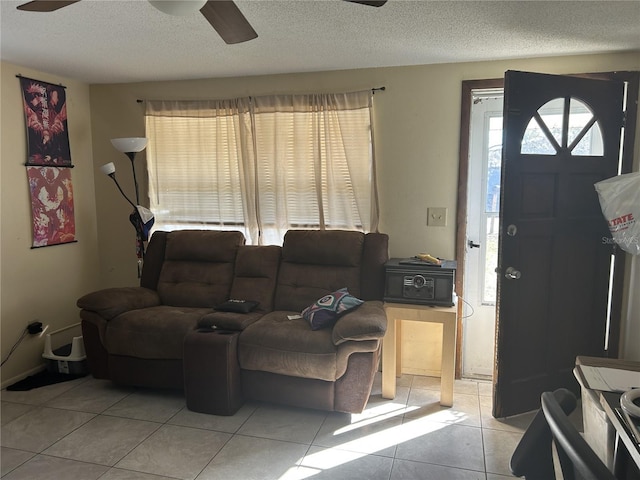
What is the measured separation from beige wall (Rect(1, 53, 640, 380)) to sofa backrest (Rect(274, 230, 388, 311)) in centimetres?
34

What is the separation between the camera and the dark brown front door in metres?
2.60

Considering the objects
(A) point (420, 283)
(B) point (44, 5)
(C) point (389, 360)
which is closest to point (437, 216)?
(A) point (420, 283)

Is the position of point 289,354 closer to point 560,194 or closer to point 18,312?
point 560,194

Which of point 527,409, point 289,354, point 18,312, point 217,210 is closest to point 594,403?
point 527,409

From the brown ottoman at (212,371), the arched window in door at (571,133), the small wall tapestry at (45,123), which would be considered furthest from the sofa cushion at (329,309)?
the small wall tapestry at (45,123)

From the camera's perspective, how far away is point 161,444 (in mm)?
2520

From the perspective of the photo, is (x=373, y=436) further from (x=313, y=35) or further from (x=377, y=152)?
(x=313, y=35)

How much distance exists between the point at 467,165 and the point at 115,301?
2.68 metres

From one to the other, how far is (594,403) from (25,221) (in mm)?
3712

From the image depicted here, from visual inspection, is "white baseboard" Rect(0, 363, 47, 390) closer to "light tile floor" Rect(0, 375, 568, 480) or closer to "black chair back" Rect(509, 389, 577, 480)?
"light tile floor" Rect(0, 375, 568, 480)

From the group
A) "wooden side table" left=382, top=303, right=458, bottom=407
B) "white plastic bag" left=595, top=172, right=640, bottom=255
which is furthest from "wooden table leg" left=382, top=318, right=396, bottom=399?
"white plastic bag" left=595, top=172, right=640, bottom=255

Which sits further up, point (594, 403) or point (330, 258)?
point (330, 258)

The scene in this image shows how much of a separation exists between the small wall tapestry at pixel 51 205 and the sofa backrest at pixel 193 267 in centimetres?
73

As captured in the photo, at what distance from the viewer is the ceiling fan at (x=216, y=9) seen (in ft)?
4.99
